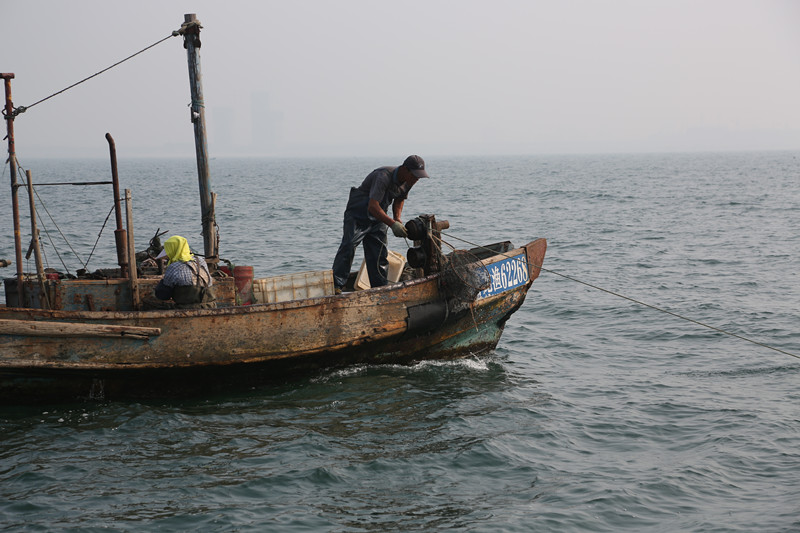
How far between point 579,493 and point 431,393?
9.17 feet

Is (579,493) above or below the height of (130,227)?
below

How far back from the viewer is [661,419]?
8.98 metres

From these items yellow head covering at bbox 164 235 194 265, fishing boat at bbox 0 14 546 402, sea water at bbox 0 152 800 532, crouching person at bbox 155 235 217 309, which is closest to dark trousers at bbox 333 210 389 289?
fishing boat at bbox 0 14 546 402

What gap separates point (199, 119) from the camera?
10938 mm

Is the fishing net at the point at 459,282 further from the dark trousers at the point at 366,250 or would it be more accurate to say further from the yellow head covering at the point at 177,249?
the yellow head covering at the point at 177,249

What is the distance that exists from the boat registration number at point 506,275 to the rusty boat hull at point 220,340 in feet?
0.08

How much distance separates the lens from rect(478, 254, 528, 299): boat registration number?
1032 centimetres

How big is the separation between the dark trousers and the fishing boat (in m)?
0.34

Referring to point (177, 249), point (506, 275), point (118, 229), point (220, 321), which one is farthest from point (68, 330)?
point (506, 275)

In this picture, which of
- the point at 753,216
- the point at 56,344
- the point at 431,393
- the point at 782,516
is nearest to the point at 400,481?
the point at 431,393

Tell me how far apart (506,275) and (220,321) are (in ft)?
12.8

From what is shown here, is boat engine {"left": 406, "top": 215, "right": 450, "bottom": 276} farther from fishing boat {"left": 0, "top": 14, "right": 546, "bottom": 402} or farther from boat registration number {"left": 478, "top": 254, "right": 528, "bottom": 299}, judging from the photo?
boat registration number {"left": 478, "top": 254, "right": 528, "bottom": 299}

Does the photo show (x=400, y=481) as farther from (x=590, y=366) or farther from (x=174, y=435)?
(x=590, y=366)

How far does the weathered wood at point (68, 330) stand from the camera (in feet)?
26.0
